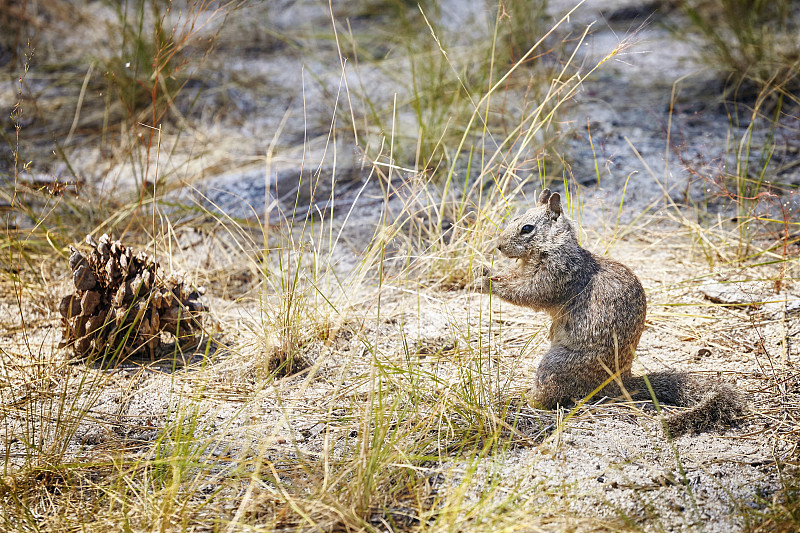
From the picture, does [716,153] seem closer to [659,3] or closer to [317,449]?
[659,3]

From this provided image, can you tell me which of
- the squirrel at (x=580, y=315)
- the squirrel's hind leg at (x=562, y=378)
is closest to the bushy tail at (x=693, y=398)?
the squirrel at (x=580, y=315)

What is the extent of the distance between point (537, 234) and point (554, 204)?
0.42 feet

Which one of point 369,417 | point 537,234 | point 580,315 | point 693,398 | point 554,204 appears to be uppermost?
point 554,204

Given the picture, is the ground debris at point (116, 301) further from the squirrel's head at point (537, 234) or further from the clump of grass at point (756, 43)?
the clump of grass at point (756, 43)

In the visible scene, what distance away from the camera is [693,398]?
243 cm

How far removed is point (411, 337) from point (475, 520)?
1.25 metres

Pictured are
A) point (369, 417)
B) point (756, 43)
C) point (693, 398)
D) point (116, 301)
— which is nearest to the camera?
point (369, 417)

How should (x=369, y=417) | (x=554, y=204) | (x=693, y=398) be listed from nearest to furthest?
(x=369, y=417), (x=693, y=398), (x=554, y=204)

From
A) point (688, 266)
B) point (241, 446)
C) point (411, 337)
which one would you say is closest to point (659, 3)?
point (688, 266)

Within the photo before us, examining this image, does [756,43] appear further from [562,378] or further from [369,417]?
[369,417]

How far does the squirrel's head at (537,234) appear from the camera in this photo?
2.57 m

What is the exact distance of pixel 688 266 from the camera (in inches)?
140

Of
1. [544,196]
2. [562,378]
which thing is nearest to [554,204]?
[544,196]

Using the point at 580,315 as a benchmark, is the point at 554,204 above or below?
above
